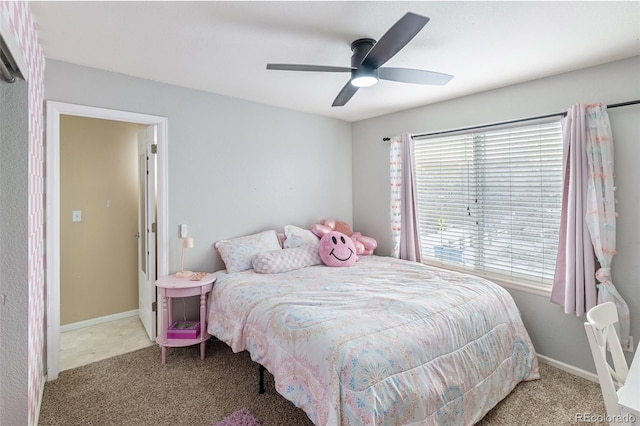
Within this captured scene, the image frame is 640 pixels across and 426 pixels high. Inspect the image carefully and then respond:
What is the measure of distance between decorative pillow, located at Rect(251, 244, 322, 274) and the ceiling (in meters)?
1.59

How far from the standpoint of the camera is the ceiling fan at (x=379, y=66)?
5.14 feet

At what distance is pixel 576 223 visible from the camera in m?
2.44

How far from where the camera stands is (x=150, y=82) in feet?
9.27

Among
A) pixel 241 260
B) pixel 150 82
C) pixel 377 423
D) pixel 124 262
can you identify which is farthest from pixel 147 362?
pixel 150 82

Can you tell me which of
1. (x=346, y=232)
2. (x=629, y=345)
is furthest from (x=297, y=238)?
(x=629, y=345)

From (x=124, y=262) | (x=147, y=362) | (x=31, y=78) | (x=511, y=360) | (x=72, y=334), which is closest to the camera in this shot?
(x=31, y=78)

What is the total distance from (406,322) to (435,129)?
7.80 feet

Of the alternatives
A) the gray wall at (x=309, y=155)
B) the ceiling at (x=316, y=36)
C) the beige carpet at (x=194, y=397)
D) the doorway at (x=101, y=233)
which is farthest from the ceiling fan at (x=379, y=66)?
→ the beige carpet at (x=194, y=397)

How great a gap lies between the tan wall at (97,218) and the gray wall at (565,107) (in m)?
3.30

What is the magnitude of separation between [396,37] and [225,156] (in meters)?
2.19

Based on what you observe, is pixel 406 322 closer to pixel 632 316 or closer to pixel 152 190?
pixel 632 316

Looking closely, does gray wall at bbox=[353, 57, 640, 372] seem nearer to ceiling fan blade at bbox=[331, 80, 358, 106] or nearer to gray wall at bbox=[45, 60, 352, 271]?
gray wall at bbox=[45, 60, 352, 271]

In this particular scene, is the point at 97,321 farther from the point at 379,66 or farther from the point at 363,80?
the point at 379,66

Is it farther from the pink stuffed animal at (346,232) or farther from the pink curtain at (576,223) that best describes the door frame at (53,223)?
the pink curtain at (576,223)
